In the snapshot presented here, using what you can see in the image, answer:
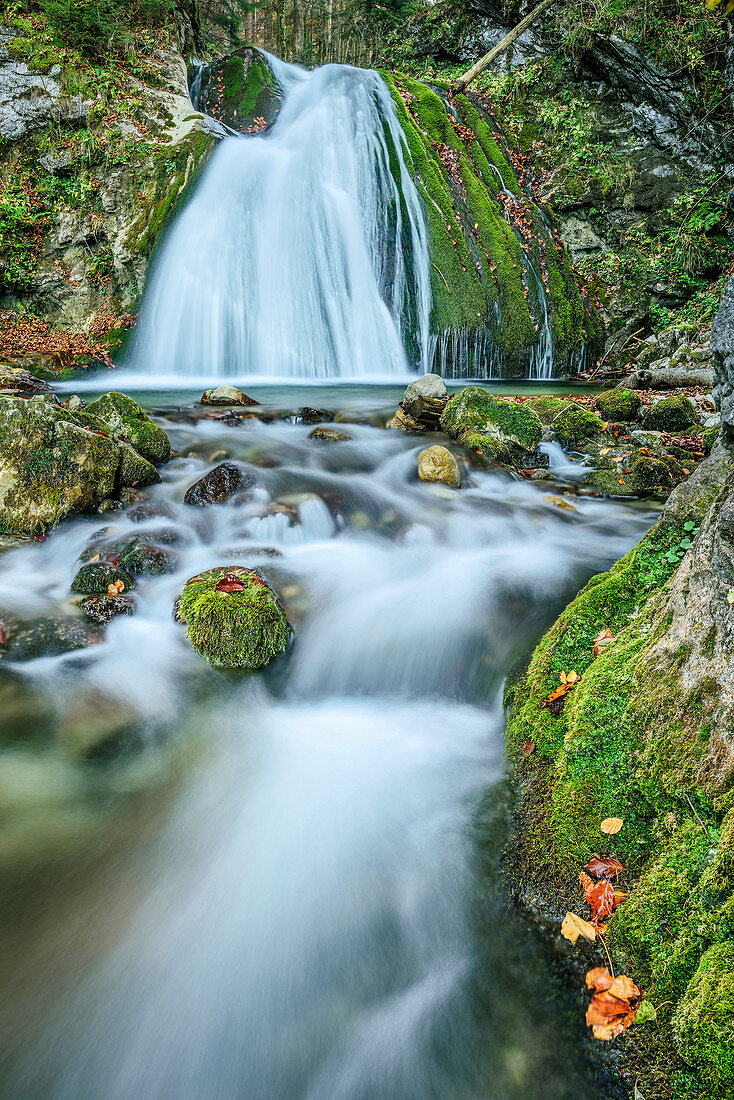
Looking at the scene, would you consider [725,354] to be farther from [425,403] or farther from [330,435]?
[425,403]

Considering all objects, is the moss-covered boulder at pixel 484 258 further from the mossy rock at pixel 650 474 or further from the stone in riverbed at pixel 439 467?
the mossy rock at pixel 650 474

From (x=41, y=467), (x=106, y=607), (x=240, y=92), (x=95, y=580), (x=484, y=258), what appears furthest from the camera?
(x=240, y=92)

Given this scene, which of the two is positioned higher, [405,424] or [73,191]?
[73,191]

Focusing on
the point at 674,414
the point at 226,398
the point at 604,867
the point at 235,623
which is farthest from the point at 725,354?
the point at 226,398

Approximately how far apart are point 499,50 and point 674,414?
1333 cm

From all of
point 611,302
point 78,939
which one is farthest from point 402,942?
point 611,302

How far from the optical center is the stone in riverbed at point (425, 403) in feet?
24.8

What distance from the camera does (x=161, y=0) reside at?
1329 cm

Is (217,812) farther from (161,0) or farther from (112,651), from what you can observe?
(161,0)

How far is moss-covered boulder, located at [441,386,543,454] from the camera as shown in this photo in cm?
702

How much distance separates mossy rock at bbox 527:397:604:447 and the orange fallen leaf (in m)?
6.59

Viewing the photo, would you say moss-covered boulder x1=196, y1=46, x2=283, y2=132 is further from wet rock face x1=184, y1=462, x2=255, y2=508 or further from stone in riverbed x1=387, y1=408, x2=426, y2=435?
wet rock face x1=184, y1=462, x2=255, y2=508

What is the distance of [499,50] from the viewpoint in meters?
14.8

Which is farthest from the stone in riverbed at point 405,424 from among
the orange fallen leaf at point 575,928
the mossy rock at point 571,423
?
the orange fallen leaf at point 575,928
